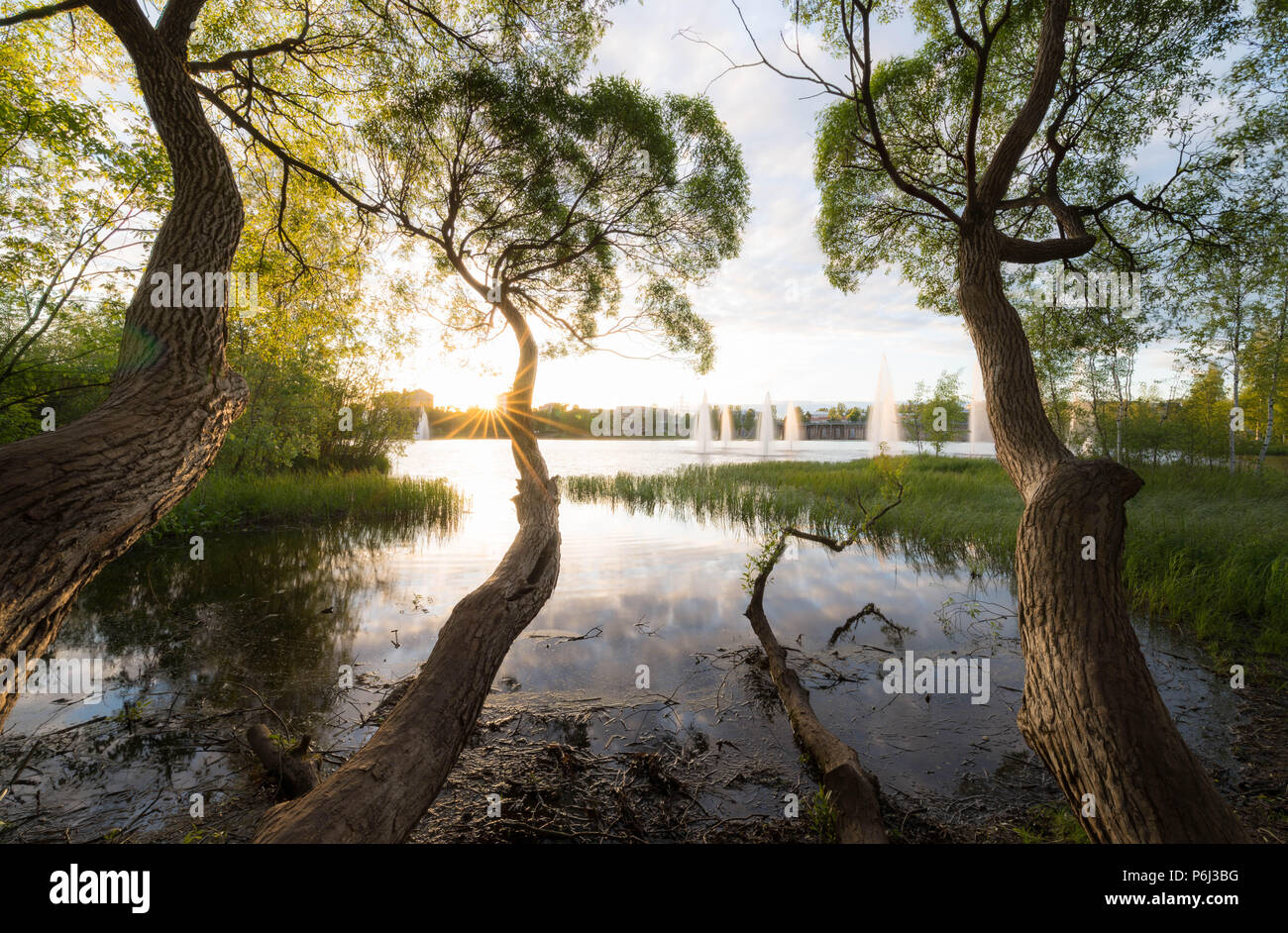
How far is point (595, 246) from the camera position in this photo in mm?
8898

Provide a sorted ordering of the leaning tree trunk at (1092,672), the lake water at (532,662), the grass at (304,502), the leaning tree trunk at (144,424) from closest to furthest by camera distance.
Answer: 1. the leaning tree trunk at (1092,672)
2. the leaning tree trunk at (144,424)
3. the lake water at (532,662)
4. the grass at (304,502)

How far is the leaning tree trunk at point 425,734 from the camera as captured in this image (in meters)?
1.87

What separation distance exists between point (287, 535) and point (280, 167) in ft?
29.7

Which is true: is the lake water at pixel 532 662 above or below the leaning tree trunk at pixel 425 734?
below

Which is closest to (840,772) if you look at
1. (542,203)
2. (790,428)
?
(542,203)

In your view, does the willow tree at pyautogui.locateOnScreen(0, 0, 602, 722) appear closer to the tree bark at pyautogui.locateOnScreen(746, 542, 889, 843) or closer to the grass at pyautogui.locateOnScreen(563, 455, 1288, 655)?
the tree bark at pyautogui.locateOnScreen(746, 542, 889, 843)

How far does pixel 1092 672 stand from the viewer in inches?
80.4

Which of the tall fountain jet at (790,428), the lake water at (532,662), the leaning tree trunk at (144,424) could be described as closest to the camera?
the leaning tree trunk at (144,424)

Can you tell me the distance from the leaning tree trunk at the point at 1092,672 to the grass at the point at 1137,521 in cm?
558

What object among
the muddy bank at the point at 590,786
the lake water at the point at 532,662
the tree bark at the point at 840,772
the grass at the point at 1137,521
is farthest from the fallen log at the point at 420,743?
the grass at the point at 1137,521

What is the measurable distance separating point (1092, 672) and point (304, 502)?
16.9 meters

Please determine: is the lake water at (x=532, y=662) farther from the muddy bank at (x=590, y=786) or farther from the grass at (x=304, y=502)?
the grass at (x=304, y=502)
